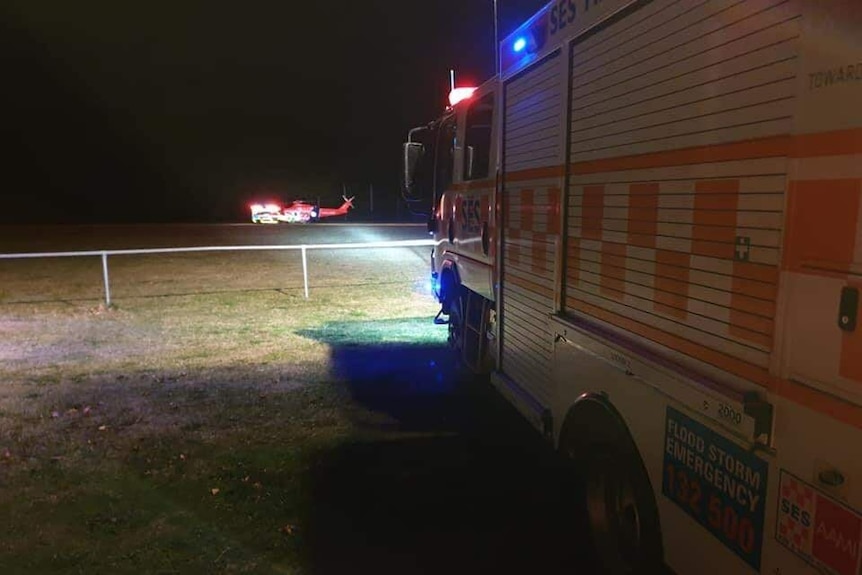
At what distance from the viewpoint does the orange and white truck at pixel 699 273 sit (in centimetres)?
175

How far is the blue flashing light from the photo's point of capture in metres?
4.14

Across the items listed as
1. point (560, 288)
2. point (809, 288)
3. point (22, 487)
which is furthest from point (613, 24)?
point (22, 487)

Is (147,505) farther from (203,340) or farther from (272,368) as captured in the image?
(203,340)

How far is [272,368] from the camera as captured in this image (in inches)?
274

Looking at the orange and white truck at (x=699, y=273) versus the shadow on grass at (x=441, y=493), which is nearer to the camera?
the orange and white truck at (x=699, y=273)

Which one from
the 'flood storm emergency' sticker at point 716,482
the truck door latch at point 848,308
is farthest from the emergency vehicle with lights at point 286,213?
the truck door latch at point 848,308

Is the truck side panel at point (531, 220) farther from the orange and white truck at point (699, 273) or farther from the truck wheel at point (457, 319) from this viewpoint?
the truck wheel at point (457, 319)

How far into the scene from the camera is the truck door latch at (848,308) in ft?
5.45

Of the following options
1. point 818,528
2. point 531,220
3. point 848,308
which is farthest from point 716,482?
point 531,220

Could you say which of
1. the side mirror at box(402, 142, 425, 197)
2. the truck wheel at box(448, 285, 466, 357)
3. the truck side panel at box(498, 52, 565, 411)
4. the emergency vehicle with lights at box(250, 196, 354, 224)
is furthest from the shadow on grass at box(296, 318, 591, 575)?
the emergency vehicle with lights at box(250, 196, 354, 224)

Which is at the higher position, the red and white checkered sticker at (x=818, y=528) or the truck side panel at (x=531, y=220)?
the truck side panel at (x=531, y=220)

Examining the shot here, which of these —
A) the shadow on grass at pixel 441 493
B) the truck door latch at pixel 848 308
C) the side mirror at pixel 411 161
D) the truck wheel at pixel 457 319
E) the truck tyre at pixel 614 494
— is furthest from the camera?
the side mirror at pixel 411 161

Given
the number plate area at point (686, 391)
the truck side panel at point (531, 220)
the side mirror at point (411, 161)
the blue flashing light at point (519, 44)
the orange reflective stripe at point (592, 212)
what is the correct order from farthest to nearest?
the side mirror at point (411, 161)
the blue flashing light at point (519, 44)
the truck side panel at point (531, 220)
the orange reflective stripe at point (592, 212)
the number plate area at point (686, 391)

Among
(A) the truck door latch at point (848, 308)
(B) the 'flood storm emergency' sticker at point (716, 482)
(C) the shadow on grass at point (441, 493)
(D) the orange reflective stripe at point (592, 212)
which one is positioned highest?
(D) the orange reflective stripe at point (592, 212)
